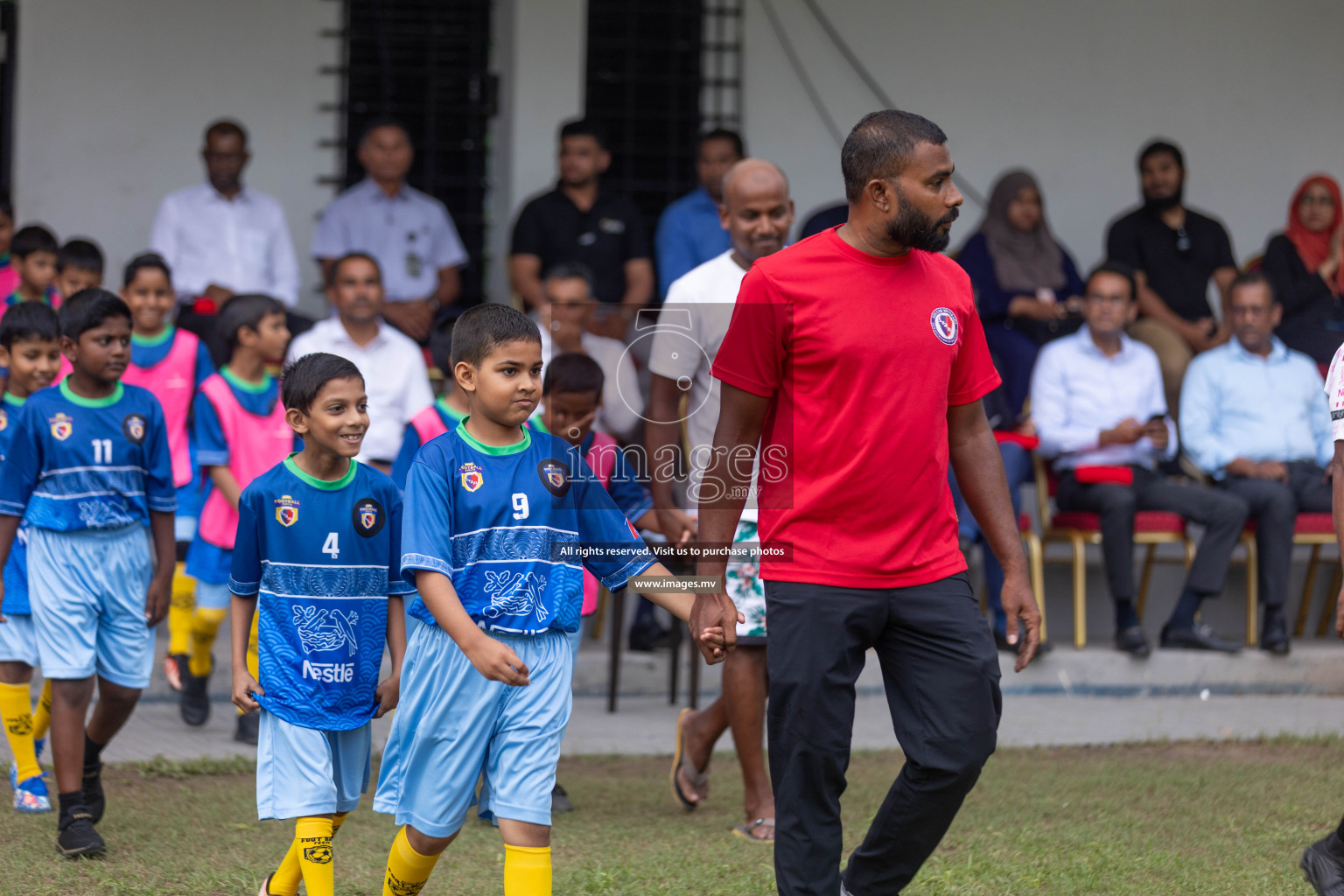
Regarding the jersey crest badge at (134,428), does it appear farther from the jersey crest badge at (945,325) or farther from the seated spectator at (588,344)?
the jersey crest badge at (945,325)

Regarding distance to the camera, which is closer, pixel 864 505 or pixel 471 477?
pixel 864 505

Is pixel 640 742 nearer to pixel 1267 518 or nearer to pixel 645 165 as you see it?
pixel 1267 518

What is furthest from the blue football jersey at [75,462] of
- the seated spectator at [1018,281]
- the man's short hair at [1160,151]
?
the man's short hair at [1160,151]

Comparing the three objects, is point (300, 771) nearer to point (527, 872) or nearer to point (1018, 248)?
point (527, 872)

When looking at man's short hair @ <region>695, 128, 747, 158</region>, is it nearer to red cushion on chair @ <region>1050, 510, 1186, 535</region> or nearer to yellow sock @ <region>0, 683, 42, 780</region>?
red cushion on chair @ <region>1050, 510, 1186, 535</region>

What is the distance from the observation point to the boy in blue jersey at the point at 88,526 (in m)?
4.60

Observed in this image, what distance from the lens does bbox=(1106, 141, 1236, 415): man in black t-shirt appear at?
8867mm

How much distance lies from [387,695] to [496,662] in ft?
2.46

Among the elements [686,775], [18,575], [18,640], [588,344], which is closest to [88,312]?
[18,575]

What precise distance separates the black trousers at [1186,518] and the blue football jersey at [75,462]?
4.66m

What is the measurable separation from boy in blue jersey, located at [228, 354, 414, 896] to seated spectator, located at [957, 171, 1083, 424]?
196 inches

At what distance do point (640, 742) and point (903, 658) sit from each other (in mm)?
2988

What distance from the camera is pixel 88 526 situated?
4.67m

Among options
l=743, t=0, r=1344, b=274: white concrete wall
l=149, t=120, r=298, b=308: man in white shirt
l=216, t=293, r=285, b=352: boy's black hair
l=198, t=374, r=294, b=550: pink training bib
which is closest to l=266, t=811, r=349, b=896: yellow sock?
l=198, t=374, r=294, b=550: pink training bib
